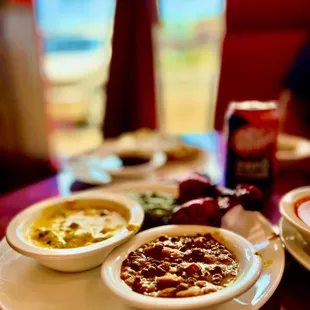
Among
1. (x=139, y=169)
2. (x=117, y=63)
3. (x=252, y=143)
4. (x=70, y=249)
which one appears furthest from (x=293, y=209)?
(x=117, y=63)

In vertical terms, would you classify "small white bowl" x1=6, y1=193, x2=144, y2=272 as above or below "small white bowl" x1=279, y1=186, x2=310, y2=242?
below

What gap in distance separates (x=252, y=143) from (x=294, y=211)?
279 mm

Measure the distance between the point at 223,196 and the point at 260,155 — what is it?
20cm

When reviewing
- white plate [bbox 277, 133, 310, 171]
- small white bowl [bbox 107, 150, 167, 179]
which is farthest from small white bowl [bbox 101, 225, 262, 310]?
white plate [bbox 277, 133, 310, 171]

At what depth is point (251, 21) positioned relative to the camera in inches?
98.8

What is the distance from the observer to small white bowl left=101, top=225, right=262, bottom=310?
61cm

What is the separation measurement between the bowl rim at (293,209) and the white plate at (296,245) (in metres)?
0.03

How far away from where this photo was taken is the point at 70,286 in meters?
0.78

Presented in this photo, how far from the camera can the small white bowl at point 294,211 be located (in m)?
0.79

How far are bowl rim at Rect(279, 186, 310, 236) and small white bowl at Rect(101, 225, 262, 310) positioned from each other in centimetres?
11

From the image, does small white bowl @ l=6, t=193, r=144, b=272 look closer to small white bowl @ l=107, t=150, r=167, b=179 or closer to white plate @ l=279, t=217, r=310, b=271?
white plate @ l=279, t=217, r=310, b=271

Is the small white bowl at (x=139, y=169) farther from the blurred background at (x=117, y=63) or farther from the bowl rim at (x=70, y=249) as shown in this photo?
Result: the blurred background at (x=117, y=63)

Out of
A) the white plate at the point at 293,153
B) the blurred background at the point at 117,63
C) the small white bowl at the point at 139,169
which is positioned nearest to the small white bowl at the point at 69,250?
the small white bowl at the point at 139,169

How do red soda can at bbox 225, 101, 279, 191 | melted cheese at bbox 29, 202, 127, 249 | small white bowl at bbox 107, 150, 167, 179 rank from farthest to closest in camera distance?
small white bowl at bbox 107, 150, 167, 179
red soda can at bbox 225, 101, 279, 191
melted cheese at bbox 29, 202, 127, 249
